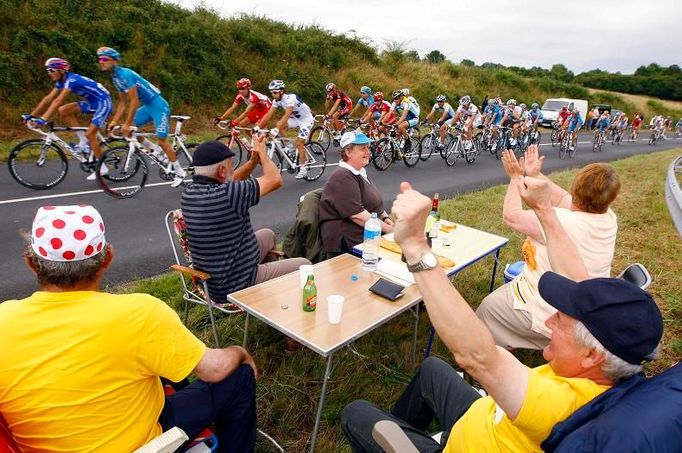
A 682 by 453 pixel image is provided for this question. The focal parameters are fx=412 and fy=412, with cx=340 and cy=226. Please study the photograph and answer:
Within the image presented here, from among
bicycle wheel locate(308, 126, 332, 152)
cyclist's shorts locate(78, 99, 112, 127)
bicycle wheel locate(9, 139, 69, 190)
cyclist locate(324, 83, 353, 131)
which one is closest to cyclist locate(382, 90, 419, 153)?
cyclist locate(324, 83, 353, 131)

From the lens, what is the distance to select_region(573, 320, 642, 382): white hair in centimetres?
133

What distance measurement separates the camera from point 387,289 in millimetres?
2834

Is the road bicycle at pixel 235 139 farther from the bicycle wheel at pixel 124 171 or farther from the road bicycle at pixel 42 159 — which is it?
the road bicycle at pixel 42 159

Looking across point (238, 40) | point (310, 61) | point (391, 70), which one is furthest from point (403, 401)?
point (391, 70)

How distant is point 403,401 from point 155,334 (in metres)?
1.55

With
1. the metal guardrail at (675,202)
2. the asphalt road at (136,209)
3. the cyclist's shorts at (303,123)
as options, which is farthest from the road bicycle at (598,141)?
the cyclist's shorts at (303,123)

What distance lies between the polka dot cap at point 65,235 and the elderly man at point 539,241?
2.50 meters

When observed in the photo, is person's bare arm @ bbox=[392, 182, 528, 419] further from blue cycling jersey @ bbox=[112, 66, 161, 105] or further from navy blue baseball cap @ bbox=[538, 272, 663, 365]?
blue cycling jersey @ bbox=[112, 66, 161, 105]

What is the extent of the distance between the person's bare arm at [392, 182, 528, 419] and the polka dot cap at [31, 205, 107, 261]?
1204mm

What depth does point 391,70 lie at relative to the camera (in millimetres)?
25844

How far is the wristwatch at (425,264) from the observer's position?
1.35 m

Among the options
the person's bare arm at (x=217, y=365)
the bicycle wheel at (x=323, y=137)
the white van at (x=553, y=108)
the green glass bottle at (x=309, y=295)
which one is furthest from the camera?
the white van at (x=553, y=108)

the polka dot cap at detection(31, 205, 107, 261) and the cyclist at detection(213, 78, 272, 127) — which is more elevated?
the cyclist at detection(213, 78, 272, 127)

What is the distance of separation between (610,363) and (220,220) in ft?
8.18
